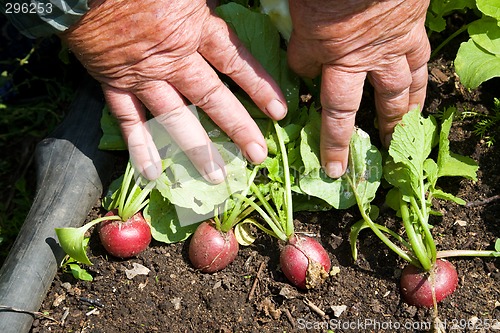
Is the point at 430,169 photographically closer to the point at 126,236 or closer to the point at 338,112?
the point at 338,112

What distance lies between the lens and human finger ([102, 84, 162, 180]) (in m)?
2.22

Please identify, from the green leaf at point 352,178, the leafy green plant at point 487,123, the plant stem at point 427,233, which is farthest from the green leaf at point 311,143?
the leafy green plant at point 487,123

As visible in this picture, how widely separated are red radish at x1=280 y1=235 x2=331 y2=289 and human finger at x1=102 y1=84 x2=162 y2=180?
0.53m

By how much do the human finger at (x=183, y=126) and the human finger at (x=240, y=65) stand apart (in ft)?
0.59

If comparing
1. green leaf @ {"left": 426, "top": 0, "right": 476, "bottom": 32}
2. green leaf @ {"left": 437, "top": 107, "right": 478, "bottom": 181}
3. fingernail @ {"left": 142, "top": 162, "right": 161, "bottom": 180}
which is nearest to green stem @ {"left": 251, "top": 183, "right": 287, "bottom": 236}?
fingernail @ {"left": 142, "top": 162, "right": 161, "bottom": 180}

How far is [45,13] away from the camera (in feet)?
6.49

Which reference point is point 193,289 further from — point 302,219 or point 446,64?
point 446,64

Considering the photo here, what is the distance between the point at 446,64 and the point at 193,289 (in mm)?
1322

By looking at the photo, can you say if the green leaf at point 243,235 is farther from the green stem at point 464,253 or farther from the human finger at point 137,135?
the green stem at point 464,253

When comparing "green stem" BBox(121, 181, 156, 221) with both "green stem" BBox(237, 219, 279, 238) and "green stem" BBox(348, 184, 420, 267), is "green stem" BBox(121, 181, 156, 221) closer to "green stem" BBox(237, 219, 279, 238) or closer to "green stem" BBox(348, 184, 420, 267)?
"green stem" BBox(237, 219, 279, 238)

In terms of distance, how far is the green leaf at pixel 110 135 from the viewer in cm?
240

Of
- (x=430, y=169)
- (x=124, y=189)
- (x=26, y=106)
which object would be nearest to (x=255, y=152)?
(x=124, y=189)

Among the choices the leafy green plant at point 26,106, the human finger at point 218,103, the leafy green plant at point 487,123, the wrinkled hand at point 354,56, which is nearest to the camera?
the wrinkled hand at point 354,56

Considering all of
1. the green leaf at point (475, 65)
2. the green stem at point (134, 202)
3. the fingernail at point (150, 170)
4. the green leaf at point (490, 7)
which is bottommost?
the green stem at point (134, 202)
